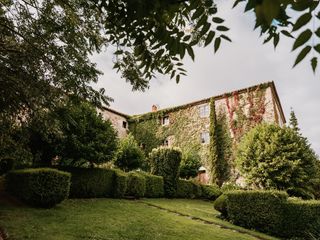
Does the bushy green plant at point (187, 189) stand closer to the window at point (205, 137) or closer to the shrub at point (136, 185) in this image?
the shrub at point (136, 185)

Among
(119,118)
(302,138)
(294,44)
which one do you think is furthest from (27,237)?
(119,118)

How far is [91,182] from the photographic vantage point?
1560 cm

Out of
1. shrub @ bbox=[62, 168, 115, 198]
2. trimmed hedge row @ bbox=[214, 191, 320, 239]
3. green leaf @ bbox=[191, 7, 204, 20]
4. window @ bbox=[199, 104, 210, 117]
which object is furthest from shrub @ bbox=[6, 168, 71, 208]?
window @ bbox=[199, 104, 210, 117]

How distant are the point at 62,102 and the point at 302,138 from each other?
59.4ft

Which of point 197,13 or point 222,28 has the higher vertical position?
point 197,13

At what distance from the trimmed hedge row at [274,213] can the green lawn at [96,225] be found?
2.06 meters

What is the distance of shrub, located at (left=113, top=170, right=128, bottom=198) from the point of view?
1658 cm

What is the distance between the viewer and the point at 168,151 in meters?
21.3

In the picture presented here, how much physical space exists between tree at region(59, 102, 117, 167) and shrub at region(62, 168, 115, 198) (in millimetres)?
657

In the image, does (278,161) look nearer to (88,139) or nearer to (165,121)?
(88,139)

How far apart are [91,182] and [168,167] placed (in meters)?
6.89

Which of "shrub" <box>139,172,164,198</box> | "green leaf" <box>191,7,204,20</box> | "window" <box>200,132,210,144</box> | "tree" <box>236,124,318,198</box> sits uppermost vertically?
"window" <box>200,132,210,144</box>

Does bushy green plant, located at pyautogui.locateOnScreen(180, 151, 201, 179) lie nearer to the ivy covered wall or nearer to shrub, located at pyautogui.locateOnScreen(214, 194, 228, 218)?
the ivy covered wall

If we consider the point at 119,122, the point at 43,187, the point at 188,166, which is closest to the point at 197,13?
the point at 43,187
